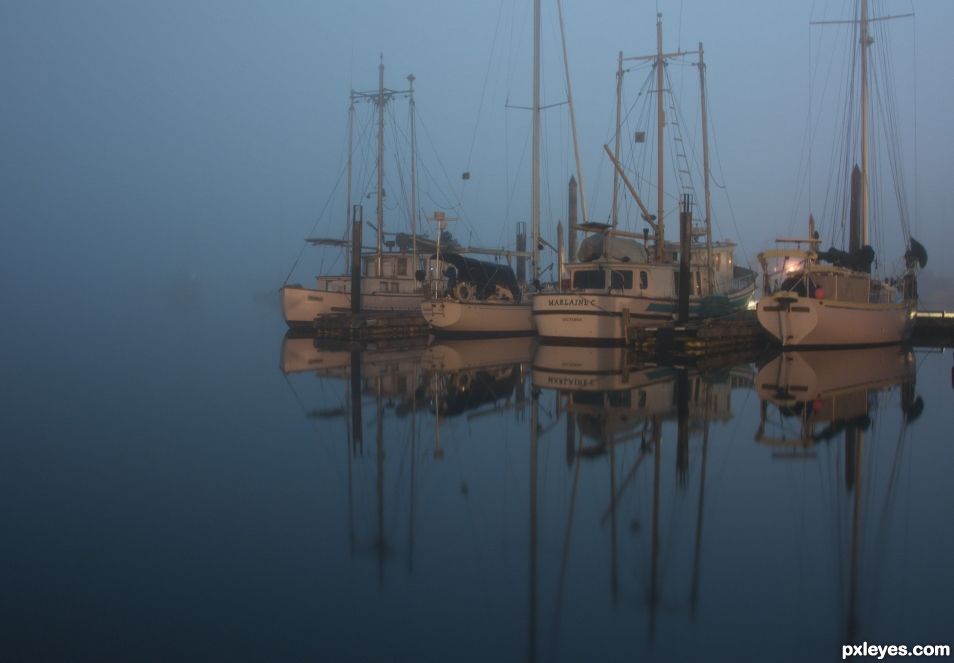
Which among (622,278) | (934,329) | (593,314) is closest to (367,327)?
(593,314)

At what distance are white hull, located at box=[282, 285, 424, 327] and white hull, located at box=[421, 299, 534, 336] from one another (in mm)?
7020

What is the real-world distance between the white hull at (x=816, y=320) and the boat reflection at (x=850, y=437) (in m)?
1.97

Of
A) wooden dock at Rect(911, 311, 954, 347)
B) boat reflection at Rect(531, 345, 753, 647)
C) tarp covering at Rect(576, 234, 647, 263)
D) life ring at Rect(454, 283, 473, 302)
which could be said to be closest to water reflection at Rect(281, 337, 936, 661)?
boat reflection at Rect(531, 345, 753, 647)

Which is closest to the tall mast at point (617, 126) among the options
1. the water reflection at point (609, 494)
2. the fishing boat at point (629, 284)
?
the fishing boat at point (629, 284)

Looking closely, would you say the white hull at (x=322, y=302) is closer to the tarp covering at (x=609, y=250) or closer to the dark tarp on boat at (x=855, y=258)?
the tarp covering at (x=609, y=250)

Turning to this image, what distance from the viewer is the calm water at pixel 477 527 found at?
5441 millimetres

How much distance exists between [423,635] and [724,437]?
8118 mm

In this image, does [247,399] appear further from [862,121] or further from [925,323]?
[925,323]

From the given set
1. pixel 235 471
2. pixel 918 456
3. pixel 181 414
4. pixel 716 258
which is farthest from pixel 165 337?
pixel 918 456

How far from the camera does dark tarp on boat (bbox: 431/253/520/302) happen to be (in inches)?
1474

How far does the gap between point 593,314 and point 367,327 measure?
10.1 metres

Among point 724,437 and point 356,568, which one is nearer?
point 356,568

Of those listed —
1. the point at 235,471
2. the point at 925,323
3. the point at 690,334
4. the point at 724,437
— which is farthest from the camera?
the point at 925,323

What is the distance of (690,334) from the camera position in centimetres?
2586
